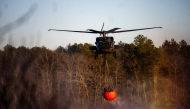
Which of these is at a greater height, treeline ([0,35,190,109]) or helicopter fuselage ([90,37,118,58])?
helicopter fuselage ([90,37,118,58])

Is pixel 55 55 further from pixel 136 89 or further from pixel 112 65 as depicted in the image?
pixel 136 89

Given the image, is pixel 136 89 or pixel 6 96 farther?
pixel 136 89

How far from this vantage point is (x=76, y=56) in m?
40.6

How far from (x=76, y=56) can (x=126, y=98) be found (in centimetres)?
1233

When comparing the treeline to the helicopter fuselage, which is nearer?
the helicopter fuselage

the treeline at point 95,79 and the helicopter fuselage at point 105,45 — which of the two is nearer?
the helicopter fuselage at point 105,45

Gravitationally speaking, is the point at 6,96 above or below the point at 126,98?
above

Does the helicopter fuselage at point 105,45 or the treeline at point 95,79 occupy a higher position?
the helicopter fuselage at point 105,45

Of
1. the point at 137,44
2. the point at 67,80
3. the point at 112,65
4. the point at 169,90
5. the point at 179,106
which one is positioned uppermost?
the point at 137,44

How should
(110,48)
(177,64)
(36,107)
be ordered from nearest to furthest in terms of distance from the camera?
(110,48), (36,107), (177,64)

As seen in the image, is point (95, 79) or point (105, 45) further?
point (95, 79)

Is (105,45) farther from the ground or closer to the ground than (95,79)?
farther from the ground

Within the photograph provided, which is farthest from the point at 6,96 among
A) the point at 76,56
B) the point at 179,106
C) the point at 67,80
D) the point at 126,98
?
the point at 179,106

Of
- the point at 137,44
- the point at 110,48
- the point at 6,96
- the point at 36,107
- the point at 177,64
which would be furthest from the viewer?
the point at 177,64
